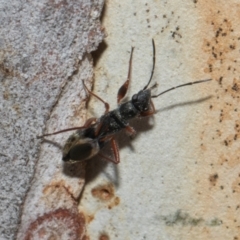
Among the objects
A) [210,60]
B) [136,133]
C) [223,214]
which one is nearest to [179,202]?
[223,214]

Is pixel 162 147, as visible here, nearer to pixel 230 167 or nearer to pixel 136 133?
pixel 136 133

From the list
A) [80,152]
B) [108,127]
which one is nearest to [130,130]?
[108,127]

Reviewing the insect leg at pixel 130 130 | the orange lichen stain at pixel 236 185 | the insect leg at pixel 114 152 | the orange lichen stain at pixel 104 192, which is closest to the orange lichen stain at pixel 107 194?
the orange lichen stain at pixel 104 192

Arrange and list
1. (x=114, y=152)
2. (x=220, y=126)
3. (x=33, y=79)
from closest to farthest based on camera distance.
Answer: (x=33, y=79), (x=220, y=126), (x=114, y=152)

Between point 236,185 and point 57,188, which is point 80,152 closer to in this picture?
point 57,188

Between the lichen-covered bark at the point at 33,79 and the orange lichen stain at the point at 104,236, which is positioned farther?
the orange lichen stain at the point at 104,236

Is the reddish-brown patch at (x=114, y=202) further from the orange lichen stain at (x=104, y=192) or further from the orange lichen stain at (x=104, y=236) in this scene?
the orange lichen stain at (x=104, y=236)
